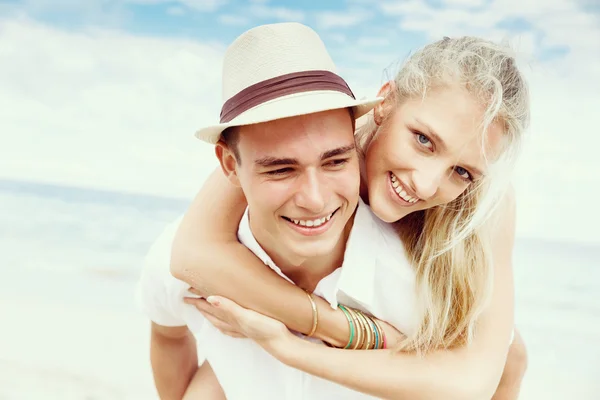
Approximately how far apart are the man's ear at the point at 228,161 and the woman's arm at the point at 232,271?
0.59ft

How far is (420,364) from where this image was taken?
2.55 metres

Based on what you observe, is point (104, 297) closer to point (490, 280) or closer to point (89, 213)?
point (490, 280)

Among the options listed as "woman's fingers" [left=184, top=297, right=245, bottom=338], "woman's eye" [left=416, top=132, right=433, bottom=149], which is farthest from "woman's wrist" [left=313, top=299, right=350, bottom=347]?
"woman's eye" [left=416, top=132, right=433, bottom=149]

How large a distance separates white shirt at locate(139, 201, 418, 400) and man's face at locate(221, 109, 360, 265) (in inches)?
9.3

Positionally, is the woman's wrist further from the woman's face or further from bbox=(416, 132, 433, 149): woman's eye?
bbox=(416, 132, 433, 149): woman's eye

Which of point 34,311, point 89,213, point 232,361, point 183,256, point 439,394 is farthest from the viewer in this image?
point 89,213

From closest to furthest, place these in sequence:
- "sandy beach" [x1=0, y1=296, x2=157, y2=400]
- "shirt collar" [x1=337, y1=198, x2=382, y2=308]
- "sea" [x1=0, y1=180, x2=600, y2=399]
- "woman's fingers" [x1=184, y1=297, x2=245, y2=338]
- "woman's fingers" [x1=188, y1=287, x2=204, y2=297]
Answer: "shirt collar" [x1=337, y1=198, x2=382, y2=308] → "woman's fingers" [x1=184, y1=297, x2=245, y2=338] → "woman's fingers" [x1=188, y1=287, x2=204, y2=297] → "sandy beach" [x1=0, y1=296, x2=157, y2=400] → "sea" [x1=0, y1=180, x2=600, y2=399]

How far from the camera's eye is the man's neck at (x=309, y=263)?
2689 millimetres

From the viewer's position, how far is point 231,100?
2316mm

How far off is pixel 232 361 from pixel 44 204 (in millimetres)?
18425

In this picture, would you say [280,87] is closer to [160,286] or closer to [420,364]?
[420,364]

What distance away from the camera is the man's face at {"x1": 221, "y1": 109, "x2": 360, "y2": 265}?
219cm

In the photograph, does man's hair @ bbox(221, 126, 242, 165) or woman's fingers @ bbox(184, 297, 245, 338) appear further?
woman's fingers @ bbox(184, 297, 245, 338)

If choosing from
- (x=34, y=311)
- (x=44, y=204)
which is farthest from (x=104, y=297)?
(x=44, y=204)
